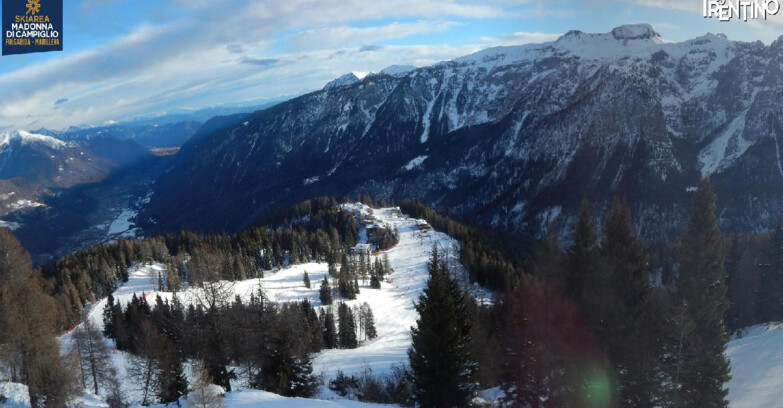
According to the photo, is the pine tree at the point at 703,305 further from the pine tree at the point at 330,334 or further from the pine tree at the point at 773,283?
the pine tree at the point at 330,334

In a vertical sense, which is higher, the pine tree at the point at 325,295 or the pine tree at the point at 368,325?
the pine tree at the point at 325,295

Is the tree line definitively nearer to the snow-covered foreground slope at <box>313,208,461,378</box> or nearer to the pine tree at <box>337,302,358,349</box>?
the snow-covered foreground slope at <box>313,208,461,378</box>

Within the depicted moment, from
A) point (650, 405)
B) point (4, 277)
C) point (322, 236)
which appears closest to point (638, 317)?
point (650, 405)

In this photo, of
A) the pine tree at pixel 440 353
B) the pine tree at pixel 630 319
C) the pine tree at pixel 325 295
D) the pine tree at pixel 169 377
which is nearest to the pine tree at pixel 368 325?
the pine tree at pixel 325 295

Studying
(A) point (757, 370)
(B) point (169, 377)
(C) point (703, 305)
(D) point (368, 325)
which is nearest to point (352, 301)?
(D) point (368, 325)

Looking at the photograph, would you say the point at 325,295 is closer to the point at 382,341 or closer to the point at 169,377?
the point at 382,341

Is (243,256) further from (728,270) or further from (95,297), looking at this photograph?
(728,270)

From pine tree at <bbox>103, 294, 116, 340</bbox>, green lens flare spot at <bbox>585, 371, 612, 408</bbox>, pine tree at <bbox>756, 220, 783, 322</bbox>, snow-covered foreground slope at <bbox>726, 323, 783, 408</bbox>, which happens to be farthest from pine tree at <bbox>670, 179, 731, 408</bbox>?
pine tree at <bbox>103, 294, 116, 340</bbox>
